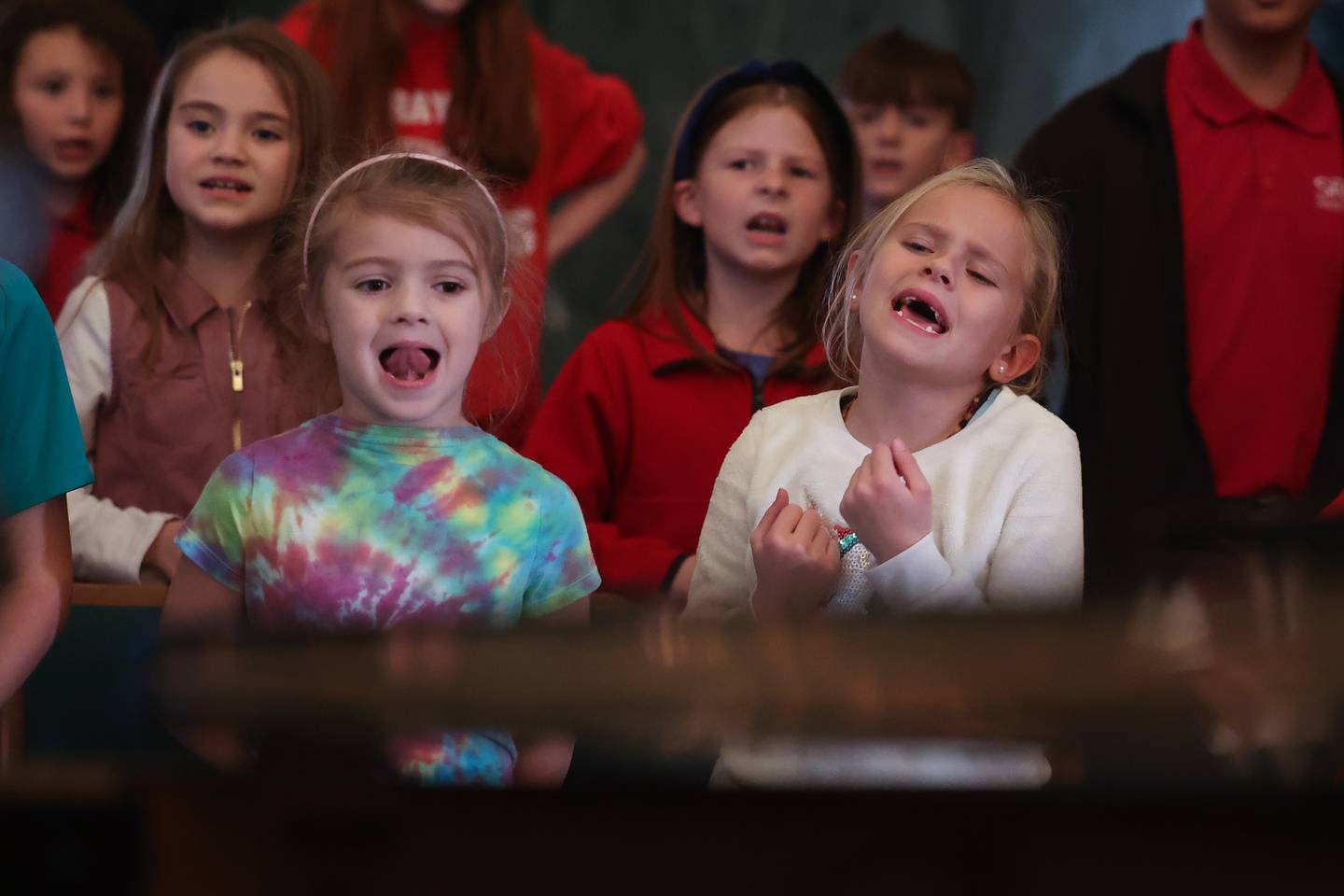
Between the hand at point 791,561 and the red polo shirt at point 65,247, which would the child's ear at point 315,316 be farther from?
the red polo shirt at point 65,247

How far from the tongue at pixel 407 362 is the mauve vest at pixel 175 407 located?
0.49 metres

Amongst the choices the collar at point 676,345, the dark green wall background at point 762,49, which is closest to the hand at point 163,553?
the collar at point 676,345

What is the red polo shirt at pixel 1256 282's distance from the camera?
6.27 feet

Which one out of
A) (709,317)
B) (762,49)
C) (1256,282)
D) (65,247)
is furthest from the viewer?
(762,49)

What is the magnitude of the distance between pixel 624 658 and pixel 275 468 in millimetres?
634

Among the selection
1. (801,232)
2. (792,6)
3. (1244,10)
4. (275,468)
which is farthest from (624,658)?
(792,6)

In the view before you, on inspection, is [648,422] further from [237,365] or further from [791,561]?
[791,561]

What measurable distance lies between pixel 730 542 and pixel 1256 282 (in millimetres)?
972

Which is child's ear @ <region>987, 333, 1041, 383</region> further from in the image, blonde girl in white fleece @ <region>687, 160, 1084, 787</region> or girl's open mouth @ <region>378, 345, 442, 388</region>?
girl's open mouth @ <region>378, 345, 442, 388</region>

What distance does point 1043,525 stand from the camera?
3.67 feet


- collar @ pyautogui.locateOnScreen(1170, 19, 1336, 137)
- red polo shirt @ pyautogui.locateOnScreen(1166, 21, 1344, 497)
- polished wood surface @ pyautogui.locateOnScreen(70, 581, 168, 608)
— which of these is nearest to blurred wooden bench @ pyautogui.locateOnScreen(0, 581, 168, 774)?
polished wood surface @ pyautogui.locateOnScreen(70, 581, 168, 608)

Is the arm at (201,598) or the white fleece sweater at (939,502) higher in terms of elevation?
the white fleece sweater at (939,502)

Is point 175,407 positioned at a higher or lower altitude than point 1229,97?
lower

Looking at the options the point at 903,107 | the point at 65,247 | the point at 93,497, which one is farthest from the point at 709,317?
the point at 903,107
